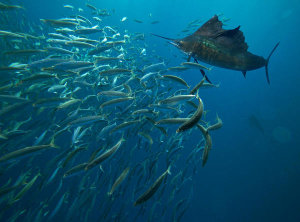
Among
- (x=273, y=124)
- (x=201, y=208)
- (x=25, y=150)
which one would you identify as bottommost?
(x=201, y=208)

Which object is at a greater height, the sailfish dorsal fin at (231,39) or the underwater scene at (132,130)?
the sailfish dorsal fin at (231,39)

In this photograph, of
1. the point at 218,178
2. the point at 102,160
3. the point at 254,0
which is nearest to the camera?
the point at 102,160

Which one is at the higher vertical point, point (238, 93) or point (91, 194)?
point (91, 194)

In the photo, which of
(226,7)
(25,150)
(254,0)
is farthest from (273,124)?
(226,7)

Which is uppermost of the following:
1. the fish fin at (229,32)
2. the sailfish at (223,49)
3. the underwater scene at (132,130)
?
the fish fin at (229,32)

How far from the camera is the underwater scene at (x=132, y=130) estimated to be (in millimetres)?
2736

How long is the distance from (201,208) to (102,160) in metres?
15.4

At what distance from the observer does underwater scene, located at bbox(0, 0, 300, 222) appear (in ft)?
8.98

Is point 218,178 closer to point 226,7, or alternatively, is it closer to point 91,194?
point 91,194

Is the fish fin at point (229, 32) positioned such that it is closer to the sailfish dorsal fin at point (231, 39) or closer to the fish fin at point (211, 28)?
the sailfish dorsal fin at point (231, 39)

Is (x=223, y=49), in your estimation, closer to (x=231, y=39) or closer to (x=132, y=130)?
(x=231, y=39)

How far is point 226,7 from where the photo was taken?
72.1m

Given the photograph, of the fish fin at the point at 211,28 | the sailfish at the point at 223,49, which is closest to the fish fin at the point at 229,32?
the sailfish at the point at 223,49

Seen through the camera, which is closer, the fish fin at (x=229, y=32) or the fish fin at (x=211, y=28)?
the fish fin at (x=229, y=32)
